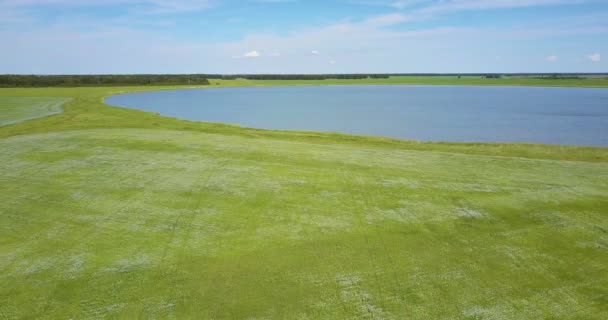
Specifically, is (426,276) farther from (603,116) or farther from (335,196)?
(603,116)

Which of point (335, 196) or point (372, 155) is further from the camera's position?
point (372, 155)

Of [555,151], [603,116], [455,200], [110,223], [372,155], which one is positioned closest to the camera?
[110,223]

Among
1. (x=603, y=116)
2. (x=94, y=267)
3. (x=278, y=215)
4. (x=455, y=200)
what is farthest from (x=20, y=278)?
(x=603, y=116)

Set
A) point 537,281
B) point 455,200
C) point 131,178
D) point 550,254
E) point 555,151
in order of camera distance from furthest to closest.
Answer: point 555,151
point 131,178
point 455,200
point 550,254
point 537,281

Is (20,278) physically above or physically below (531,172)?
below

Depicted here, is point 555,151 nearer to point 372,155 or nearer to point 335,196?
point 372,155

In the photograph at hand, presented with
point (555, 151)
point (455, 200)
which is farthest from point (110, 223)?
point (555, 151)
